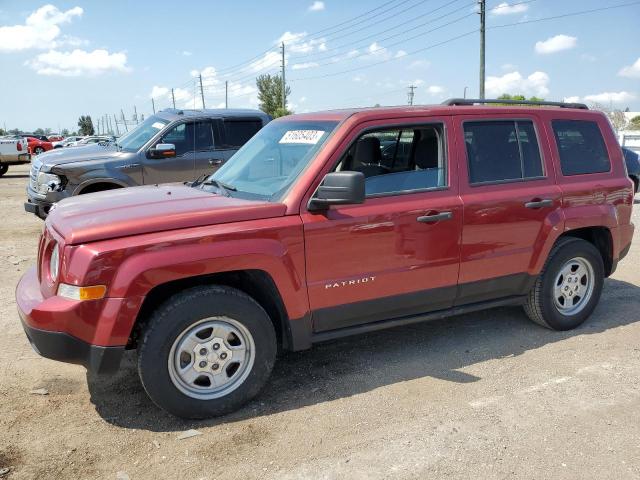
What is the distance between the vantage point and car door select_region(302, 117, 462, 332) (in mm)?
3545

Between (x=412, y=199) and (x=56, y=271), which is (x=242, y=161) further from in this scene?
(x=56, y=271)

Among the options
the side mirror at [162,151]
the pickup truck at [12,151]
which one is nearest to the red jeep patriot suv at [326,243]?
the side mirror at [162,151]

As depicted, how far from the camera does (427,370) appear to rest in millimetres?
4035

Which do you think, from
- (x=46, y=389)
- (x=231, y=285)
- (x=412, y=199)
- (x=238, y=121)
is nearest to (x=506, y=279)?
(x=412, y=199)

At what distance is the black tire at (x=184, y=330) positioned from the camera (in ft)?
10.3

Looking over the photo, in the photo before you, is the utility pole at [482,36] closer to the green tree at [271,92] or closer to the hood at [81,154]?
the hood at [81,154]

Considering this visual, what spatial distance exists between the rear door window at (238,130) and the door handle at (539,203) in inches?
210

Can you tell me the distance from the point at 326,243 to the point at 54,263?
1639 millimetres

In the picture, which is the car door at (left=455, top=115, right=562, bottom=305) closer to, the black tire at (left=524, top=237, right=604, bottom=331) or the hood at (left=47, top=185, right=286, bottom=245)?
the black tire at (left=524, top=237, right=604, bottom=331)

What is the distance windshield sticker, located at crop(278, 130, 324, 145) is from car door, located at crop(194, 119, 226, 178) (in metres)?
4.49

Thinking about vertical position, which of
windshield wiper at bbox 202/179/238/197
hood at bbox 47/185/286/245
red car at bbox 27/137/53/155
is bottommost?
red car at bbox 27/137/53/155

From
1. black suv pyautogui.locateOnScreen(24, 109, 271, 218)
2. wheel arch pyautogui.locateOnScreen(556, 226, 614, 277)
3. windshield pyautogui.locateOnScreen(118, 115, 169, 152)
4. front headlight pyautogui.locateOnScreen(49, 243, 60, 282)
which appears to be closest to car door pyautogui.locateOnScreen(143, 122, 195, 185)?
black suv pyautogui.locateOnScreen(24, 109, 271, 218)

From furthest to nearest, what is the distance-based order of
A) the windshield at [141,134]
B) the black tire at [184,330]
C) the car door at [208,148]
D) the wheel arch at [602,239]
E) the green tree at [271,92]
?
the green tree at [271,92] → the car door at [208,148] → the windshield at [141,134] → the wheel arch at [602,239] → the black tire at [184,330]

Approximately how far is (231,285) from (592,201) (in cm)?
314
